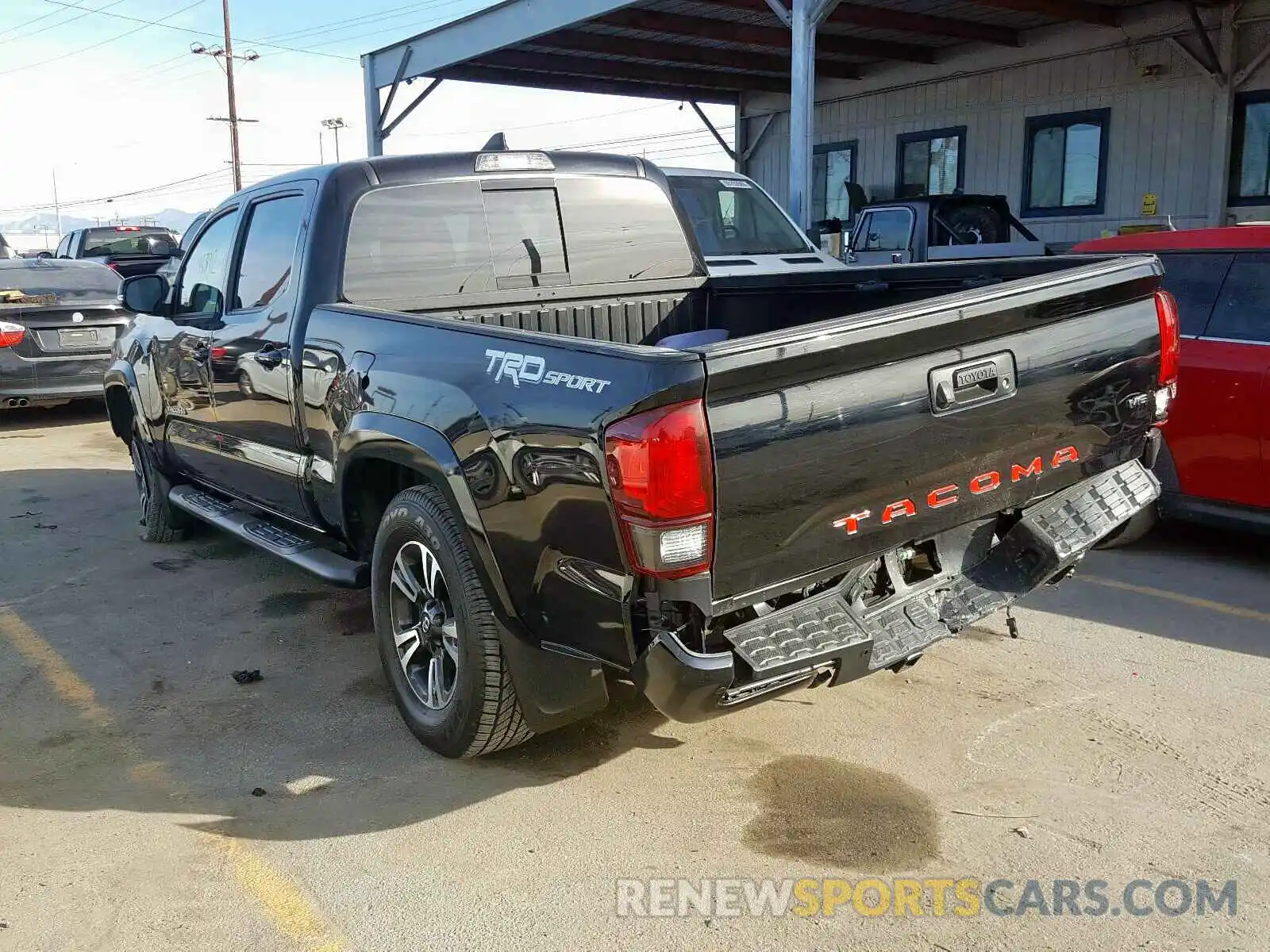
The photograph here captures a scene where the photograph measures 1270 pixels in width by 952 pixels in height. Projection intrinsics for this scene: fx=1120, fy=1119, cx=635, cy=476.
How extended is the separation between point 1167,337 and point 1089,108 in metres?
12.7

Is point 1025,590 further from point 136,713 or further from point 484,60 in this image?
point 484,60

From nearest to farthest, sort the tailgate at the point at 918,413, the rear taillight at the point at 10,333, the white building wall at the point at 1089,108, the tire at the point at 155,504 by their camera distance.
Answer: the tailgate at the point at 918,413 → the tire at the point at 155,504 → the rear taillight at the point at 10,333 → the white building wall at the point at 1089,108

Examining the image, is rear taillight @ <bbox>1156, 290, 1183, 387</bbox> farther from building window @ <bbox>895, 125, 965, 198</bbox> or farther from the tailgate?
building window @ <bbox>895, 125, 965, 198</bbox>

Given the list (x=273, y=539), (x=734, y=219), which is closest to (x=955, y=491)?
(x=273, y=539)

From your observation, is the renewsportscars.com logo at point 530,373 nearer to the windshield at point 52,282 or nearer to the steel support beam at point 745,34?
the windshield at point 52,282

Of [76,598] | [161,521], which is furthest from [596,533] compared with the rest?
[161,521]

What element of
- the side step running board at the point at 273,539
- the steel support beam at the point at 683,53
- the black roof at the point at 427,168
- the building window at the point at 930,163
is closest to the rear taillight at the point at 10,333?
the side step running board at the point at 273,539

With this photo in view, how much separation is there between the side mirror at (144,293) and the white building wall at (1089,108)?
12174 mm

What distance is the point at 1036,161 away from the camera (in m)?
16.0

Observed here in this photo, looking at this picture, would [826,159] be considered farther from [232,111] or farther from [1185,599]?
[232,111]

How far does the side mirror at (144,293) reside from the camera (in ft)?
19.5

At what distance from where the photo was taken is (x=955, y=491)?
3357mm

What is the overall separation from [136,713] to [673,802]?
220cm

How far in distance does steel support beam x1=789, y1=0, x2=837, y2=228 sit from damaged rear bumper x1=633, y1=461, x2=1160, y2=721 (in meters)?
7.38
